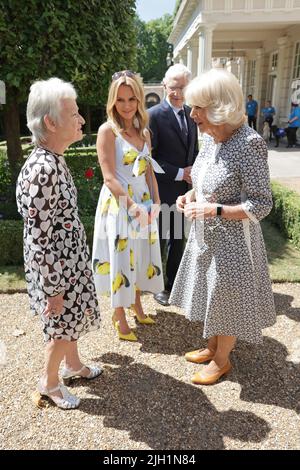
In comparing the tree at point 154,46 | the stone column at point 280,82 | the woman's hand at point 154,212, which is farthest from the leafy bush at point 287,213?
the tree at point 154,46

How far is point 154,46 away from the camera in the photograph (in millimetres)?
62938

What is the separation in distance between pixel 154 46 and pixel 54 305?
68396 mm

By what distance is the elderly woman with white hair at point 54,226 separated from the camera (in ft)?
6.72

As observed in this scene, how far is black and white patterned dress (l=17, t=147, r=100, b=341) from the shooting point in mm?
2033

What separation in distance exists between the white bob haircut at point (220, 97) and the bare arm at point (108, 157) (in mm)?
843

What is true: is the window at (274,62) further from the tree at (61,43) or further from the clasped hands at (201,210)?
the clasped hands at (201,210)

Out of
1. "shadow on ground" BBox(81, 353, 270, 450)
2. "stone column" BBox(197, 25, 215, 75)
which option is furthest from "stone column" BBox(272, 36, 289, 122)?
"shadow on ground" BBox(81, 353, 270, 450)

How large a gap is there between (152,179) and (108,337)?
4.83 feet

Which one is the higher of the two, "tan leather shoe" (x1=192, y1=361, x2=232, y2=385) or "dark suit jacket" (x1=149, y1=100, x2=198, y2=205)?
"dark suit jacket" (x1=149, y1=100, x2=198, y2=205)

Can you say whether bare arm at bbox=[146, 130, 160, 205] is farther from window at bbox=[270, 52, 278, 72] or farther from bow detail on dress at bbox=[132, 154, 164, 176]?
window at bbox=[270, 52, 278, 72]

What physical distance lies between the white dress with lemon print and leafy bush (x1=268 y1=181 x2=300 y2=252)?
10.5 feet

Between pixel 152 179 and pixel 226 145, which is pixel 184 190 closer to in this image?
pixel 152 179
